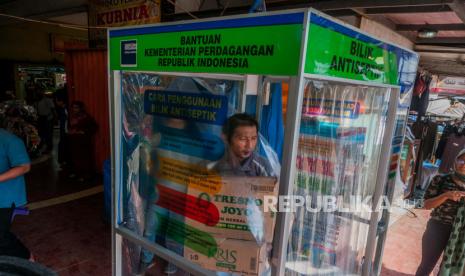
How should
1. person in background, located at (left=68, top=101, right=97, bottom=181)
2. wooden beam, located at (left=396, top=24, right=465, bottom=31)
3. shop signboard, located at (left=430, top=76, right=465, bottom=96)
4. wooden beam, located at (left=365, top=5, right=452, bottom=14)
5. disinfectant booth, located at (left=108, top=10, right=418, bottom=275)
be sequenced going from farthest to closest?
shop signboard, located at (left=430, top=76, right=465, bottom=96) < person in background, located at (left=68, top=101, right=97, bottom=181) < wooden beam, located at (left=396, top=24, right=465, bottom=31) < wooden beam, located at (left=365, top=5, right=452, bottom=14) < disinfectant booth, located at (left=108, top=10, right=418, bottom=275)

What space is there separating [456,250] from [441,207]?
0.36 metres

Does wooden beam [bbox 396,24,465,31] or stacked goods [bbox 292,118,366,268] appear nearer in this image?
stacked goods [bbox 292,118,366,268]

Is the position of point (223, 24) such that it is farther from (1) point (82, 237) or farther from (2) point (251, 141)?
(1) point (82, 237)

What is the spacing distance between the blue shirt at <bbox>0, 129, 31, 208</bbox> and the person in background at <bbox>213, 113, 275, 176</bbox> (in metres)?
1.68

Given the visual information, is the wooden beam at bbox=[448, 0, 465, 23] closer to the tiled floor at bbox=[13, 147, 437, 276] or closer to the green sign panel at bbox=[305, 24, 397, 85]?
the green sign panel at bbox=[305, 24, 397, 85]

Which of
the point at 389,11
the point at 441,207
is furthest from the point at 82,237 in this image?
the point at 389,11

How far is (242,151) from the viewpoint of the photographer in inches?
62.0

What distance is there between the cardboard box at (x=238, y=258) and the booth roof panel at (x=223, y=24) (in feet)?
3.30

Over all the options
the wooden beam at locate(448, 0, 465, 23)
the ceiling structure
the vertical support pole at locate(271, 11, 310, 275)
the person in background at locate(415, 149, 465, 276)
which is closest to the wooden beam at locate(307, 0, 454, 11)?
the ceiling structure

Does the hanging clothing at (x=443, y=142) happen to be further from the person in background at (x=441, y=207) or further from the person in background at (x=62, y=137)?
the person in background at (x=62, y=137)

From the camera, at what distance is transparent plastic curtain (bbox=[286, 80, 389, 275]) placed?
1.87 metres

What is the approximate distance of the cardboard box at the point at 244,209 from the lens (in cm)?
148

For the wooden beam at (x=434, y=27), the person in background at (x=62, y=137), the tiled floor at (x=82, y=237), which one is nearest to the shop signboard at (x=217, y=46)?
the tiled floor at (x=82, y=237)

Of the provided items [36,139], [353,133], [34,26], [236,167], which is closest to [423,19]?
[353,133]
